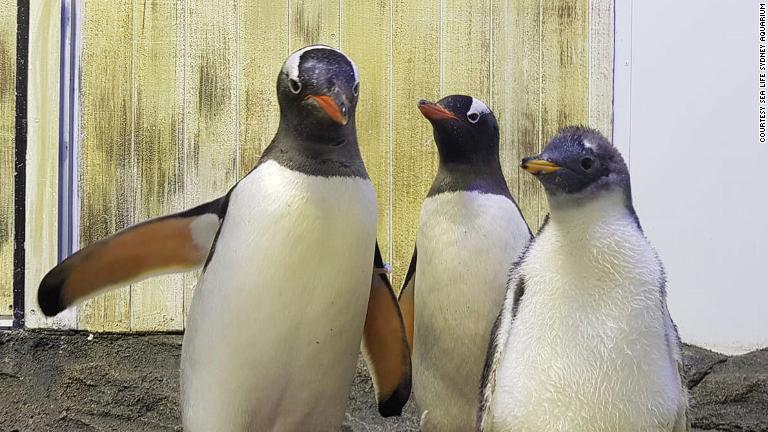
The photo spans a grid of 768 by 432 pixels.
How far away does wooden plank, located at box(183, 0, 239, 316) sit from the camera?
176 centimetres

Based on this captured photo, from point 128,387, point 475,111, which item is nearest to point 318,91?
point 475,111

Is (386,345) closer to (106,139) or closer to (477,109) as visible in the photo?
(477,109)

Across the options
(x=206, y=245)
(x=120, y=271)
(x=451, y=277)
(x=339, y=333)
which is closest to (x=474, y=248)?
(x=451, y=277)

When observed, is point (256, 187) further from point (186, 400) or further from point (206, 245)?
point (186, 400)

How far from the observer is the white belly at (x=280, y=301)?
42.4 inches

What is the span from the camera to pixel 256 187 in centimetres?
111

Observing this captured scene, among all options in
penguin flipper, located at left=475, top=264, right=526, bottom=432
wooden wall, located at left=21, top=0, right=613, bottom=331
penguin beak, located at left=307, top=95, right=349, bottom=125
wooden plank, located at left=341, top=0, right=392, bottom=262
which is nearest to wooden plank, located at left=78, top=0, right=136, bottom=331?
wooden wall, located at left=21, top=0, right=613, bottom=331

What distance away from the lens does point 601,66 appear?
5.67 feet

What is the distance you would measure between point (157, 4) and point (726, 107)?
1.27 metres

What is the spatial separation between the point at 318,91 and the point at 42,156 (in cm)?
98

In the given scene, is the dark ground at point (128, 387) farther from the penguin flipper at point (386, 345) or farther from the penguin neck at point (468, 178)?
the penguin neck at point (468, 178)

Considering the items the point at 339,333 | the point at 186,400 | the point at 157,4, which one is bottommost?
the point at 186,400

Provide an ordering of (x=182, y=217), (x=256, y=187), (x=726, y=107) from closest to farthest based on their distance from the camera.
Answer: (x=256, y=187)
(x=182, y=217)
(x=726, y=107)

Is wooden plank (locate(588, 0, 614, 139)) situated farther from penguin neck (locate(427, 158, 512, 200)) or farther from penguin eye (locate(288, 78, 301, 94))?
penguin eye (locate(288, 78, 301, 94))
